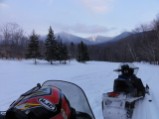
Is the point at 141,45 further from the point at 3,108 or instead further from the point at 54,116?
the point at 54,116

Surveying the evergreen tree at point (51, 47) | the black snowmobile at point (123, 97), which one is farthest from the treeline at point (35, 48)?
the black snowmobile at point (123, 97)

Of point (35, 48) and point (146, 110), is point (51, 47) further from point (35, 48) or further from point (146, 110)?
point (146, 110)

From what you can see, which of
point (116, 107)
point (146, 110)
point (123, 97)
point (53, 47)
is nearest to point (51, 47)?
point (53, 47)

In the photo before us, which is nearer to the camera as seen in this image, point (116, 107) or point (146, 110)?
point (116, 107)

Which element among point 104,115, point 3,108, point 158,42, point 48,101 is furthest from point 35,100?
point 158,42

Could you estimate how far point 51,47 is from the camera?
3400cm

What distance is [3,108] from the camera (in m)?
6.39

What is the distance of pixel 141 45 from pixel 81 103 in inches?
2139

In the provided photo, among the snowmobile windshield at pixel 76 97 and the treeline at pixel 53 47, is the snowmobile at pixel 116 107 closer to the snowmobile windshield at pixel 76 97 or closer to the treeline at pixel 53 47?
the snowmobile windshield at pixel 76 97

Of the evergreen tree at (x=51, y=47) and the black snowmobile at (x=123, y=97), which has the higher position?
the evergreen tree at (x=51, y=47)

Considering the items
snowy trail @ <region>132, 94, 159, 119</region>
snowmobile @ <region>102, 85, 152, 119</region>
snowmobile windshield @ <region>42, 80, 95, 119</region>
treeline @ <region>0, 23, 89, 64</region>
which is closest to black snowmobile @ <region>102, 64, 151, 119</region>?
snowmobile @ <region>102, 85, 152, 119</region>

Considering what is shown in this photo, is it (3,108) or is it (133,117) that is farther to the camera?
(3,108)

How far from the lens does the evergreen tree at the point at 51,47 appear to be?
110 ft

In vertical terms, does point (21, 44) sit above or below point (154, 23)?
below
